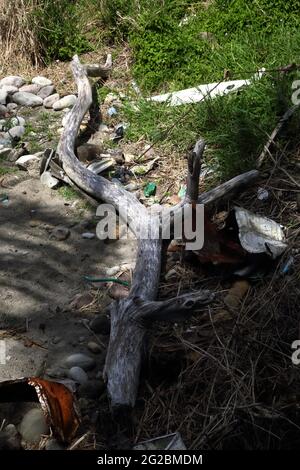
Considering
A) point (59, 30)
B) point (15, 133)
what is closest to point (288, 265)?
point (15, 133)

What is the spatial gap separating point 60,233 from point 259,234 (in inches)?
49.5

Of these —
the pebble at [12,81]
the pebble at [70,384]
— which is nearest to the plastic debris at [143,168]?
the pebble at [12,81]

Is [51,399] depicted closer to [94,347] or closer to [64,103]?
[94,347]

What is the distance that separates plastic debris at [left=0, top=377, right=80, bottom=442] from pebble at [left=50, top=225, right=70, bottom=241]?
1394mm

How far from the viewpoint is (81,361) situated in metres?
3.04

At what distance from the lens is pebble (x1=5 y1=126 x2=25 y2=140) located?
505 cm

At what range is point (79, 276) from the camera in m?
3.70

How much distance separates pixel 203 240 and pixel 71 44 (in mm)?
3187

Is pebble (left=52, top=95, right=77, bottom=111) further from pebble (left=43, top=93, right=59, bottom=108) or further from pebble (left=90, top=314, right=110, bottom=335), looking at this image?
pebble (left=90, top=314, right=110, bottom=335)

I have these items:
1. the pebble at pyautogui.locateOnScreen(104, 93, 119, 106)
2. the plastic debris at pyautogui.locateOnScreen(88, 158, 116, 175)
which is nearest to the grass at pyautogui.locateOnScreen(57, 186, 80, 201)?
the plastic debris at pyautogui.locateOnScreen(88, 158, 116, 175)

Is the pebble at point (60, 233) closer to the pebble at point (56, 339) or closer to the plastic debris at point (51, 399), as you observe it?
the pebble at point (56, 339)

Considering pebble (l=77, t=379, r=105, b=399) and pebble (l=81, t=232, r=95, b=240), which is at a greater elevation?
pebble (l=81, t=232, r=95, b=240)
